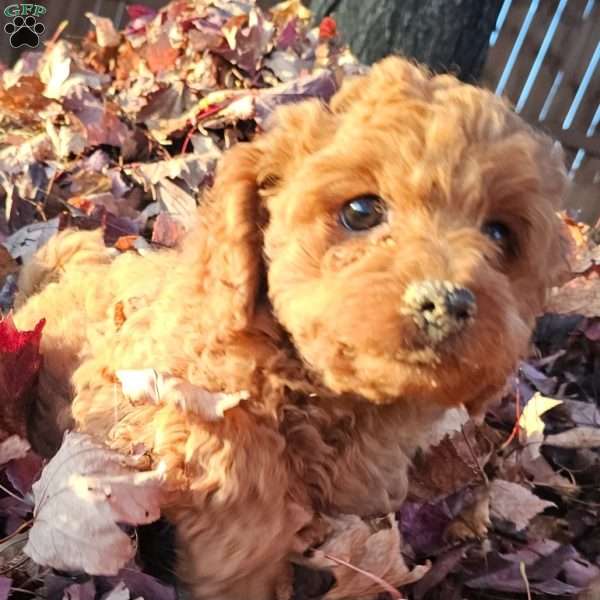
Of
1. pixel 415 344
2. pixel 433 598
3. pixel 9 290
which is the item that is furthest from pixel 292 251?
pixel 9 290

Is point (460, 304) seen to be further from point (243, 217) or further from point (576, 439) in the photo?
point (576, 439)

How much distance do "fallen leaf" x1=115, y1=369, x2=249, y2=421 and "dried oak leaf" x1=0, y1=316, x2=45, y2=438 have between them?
21.4 inches

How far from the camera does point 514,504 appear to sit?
262 cm

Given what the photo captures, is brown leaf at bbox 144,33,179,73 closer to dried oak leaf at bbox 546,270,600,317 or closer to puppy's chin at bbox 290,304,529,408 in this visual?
dried oak leaf at bbox 546,270,600,317

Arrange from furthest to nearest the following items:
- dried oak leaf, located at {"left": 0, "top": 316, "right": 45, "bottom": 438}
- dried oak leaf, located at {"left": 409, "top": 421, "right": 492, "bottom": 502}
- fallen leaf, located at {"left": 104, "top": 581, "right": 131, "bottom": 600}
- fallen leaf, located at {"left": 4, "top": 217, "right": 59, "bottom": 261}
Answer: fallen leaf, located at {"left": 4, "top": 217, "right": 59, "bottom": 261} < dried oak leaf, located at {"left": 409, "top": 421, "right": 492, "bottom": 502} < dried oak leaf, located at {"left": 0, "top": 316, "right": 45, "bottom": 438} < fallen leaf, located at {"left": 104, "top": 581, "right": 131, "bottom": 600}

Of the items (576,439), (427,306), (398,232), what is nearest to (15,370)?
(398,232)

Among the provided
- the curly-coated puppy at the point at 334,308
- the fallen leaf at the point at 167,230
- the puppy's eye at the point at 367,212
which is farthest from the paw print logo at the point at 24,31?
the puppy's eye at the point at 367,212

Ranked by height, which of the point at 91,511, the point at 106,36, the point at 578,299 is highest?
the point at 106,36

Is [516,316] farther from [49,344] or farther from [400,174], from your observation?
[49,344]

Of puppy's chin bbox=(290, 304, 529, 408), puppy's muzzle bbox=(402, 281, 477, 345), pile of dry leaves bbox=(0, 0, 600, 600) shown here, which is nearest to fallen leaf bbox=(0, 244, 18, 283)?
pile of dry leaves bbox=(0, 0, 600, 600)

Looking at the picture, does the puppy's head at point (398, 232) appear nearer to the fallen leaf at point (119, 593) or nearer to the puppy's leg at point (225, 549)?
the puppy's leg at point (225, 549)

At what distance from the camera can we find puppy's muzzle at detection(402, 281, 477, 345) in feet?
5.32

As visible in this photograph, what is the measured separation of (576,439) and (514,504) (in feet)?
1.84

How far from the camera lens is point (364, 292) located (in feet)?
5.61
